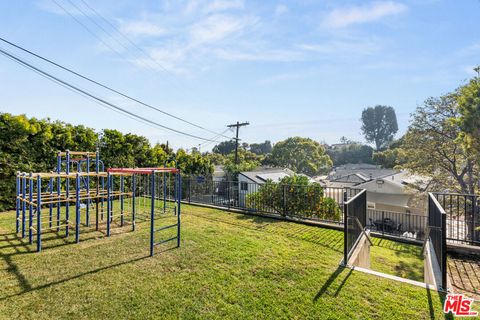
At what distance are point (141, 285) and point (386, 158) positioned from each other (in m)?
45.5

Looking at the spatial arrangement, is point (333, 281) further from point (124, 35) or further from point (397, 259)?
point (124, 35)

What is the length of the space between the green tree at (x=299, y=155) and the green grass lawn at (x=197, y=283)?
98.5 feet

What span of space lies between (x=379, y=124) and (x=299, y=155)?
188 ft

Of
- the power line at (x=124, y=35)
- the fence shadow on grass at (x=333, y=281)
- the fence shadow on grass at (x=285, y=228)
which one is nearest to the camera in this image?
the fence shadow on grass at (x=333, y=281)

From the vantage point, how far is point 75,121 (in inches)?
382

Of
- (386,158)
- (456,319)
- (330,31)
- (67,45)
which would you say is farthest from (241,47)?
(386,158)

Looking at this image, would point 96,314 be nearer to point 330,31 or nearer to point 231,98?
point 330,31

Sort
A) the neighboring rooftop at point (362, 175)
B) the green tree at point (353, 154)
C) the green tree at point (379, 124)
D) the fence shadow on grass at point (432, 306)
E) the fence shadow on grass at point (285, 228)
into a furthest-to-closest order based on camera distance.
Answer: the green tree at point (379, 124), the green tree at point (353, 154), the neighboring rooftop at point (362, 175), the fence shadow on grass at point (285, 228), the fence shadow on grass at point (432, 306)

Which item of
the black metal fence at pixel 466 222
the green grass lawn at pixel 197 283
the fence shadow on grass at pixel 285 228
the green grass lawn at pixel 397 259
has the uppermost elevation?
the black metal fence at pixel 466 222

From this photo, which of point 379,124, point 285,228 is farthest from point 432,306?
point 379,124

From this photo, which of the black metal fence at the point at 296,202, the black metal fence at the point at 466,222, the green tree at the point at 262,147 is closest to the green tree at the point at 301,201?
the black metal fence at the point at 296,202

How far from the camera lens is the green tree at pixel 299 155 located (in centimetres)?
3453

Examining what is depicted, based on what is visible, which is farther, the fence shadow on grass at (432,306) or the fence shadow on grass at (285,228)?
the fence shadow on grass at (285,228)

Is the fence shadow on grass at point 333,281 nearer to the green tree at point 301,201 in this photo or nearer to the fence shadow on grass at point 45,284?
the fence shadow on grass at point 45,284
